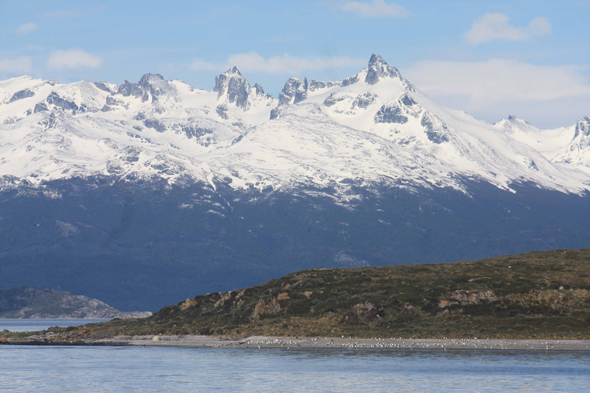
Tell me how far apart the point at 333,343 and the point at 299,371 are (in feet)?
122

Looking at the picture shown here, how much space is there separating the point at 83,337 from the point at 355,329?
62.2 m

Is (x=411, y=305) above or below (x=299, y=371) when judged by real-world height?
above

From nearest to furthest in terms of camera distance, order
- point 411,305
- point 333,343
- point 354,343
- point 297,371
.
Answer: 1. point 297,371
2. point 354,343
3. point 333,343
4. point 411,305

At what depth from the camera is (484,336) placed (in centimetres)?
13612

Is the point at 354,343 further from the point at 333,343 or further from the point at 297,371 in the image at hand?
the point at 297,371

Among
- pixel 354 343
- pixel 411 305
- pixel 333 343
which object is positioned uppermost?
pixel 411 305

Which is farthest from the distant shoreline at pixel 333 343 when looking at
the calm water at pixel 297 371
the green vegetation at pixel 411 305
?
the calm water at pixel 297 371

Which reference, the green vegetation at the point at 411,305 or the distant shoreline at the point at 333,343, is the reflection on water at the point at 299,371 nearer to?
the distant shoreline at the point at 333,343

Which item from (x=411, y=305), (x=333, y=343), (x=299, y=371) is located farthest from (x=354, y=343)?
(x=299, y=371)

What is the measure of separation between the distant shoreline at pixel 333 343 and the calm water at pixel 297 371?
687 cm

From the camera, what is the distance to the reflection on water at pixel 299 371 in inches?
3487

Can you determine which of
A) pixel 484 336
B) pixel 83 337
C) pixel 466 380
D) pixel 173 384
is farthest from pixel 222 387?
pixel 83 337

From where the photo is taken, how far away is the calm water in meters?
88.2

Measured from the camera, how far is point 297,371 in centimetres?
10288
